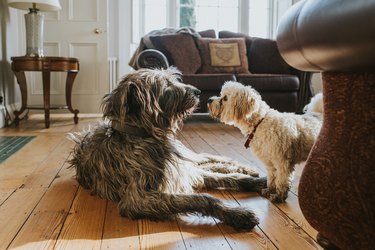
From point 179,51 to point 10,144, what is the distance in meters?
2.47

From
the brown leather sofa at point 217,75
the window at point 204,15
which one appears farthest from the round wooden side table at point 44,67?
the window at point 204,15

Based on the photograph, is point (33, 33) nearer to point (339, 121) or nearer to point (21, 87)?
point (21, 87)

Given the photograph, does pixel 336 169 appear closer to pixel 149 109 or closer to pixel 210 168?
pixel 149 109

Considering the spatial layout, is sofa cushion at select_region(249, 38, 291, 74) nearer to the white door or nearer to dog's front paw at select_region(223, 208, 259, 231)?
the white door

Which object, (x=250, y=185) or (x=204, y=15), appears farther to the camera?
(x=204, y=15)

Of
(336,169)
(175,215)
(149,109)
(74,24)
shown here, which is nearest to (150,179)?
(175,215)

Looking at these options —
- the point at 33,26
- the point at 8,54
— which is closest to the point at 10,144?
the point at 33,26

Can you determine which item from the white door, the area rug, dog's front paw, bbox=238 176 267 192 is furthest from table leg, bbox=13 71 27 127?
dog's front paw, bbox=238 176 267 192

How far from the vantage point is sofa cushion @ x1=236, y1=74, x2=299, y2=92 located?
4918mm

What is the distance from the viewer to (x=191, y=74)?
16.0ft

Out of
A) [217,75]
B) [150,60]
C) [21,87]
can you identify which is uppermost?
[150,60]

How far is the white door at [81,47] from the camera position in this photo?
5.71m

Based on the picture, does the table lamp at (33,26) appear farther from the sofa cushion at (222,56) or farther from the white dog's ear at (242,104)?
the white dog's ear at (242,104)

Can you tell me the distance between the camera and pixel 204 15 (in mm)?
6715
